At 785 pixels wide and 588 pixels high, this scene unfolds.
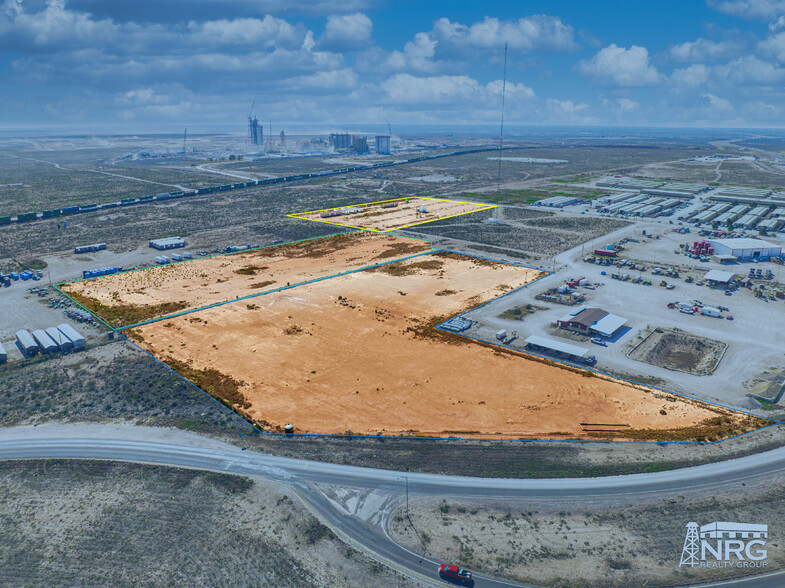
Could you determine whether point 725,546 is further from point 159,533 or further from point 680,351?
point 159,533

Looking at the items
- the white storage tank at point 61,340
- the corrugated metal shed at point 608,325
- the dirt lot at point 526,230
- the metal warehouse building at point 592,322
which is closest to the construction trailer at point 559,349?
the metal warehouse building at point 592,322

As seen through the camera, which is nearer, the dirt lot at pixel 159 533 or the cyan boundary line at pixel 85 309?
the dirt lot at pixel 159 533

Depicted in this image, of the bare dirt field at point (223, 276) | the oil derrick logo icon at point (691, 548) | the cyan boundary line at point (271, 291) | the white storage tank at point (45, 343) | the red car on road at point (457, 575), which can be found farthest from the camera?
the bare dirt field at point (223, 276)

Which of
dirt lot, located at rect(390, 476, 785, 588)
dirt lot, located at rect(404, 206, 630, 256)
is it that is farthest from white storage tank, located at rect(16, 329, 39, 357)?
dirt lot, located at rect(404, 206, 630, 256)

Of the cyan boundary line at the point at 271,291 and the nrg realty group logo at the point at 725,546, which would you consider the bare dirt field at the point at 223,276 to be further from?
the nrg realty group logo at the point at 725,546

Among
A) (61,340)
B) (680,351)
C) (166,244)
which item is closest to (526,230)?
(680,351)
